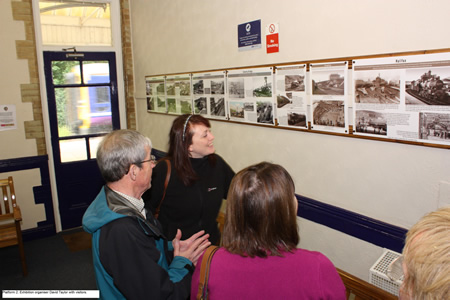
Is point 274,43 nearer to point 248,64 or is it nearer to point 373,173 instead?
point 248,64

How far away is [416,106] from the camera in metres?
1.94

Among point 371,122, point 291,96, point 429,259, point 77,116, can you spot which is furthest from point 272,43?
point 77,116

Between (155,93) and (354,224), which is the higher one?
(155,93)

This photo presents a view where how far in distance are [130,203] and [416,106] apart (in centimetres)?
158

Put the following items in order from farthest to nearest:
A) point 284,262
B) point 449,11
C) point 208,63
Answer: point 208,63 → point 449,11 → point 284,262

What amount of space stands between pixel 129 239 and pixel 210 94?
246 cm

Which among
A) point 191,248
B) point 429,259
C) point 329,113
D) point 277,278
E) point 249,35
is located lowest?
point 191,248

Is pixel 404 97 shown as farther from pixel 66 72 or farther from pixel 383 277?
pixel 66 72

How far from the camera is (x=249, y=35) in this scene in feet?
10.0

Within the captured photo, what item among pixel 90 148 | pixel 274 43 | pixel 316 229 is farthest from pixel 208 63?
pixel 90 148

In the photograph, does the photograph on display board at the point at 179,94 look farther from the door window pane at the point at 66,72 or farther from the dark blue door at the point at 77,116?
the door window pane at the point at 66,72

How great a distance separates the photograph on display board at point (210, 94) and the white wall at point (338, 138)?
10cm

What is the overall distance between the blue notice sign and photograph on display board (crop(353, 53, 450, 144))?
1.01 metres

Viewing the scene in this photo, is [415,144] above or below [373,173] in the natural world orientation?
above
